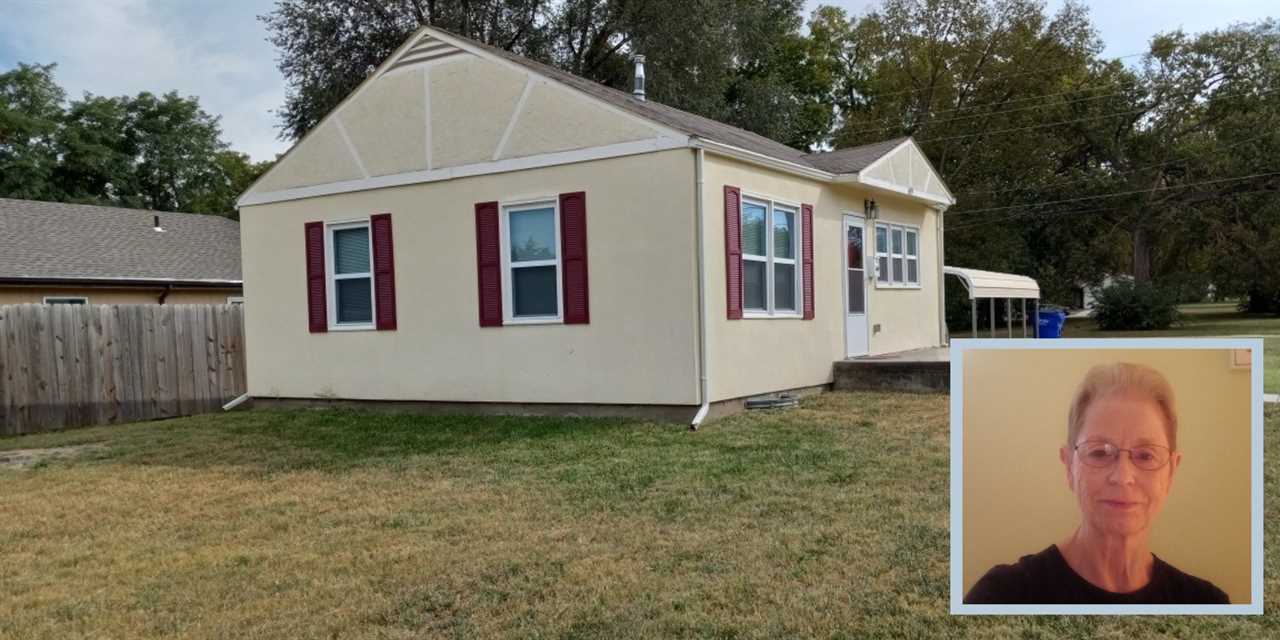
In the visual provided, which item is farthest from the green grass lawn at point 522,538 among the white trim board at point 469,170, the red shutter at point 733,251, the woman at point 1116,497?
the white trim board at point 469,170

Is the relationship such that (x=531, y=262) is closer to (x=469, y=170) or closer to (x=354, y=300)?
(x=469, y=170)

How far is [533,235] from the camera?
981 centimetres

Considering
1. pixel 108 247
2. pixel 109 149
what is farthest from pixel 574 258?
pixel 109 149

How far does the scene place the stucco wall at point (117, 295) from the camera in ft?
51.1

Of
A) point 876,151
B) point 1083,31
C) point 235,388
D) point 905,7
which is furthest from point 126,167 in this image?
point 1083,31

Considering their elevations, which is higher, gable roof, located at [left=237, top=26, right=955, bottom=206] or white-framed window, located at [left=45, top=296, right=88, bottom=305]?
gable roof, located at [left=237, top=26, right=955, bottom=206]

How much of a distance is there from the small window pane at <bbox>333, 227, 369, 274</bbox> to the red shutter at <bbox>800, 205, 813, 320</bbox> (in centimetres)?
516

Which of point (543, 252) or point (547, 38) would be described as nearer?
point (543, 252)

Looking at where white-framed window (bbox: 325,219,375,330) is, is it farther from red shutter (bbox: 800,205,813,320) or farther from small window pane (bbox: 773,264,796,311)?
red shutter (bbox: 800,205,813,320)

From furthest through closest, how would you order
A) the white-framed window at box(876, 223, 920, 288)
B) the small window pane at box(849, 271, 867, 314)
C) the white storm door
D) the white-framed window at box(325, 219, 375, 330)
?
the white-framed window at box(876, 223, 920, 288), the small window pane at box(849, 271, 867, 314), the white storm door, the white-framed window at box(325, 219, 375, 330)

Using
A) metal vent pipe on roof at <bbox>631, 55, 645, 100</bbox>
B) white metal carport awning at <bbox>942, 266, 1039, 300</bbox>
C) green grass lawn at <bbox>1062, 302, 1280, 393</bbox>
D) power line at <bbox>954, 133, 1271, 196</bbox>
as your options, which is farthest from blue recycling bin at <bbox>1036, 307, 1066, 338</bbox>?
power line at <bbox>954, 133, 1271, 196</bbox>

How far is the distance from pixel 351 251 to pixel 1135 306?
23.4 m

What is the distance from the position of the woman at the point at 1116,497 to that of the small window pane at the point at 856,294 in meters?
9.83

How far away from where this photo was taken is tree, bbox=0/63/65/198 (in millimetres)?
29656
